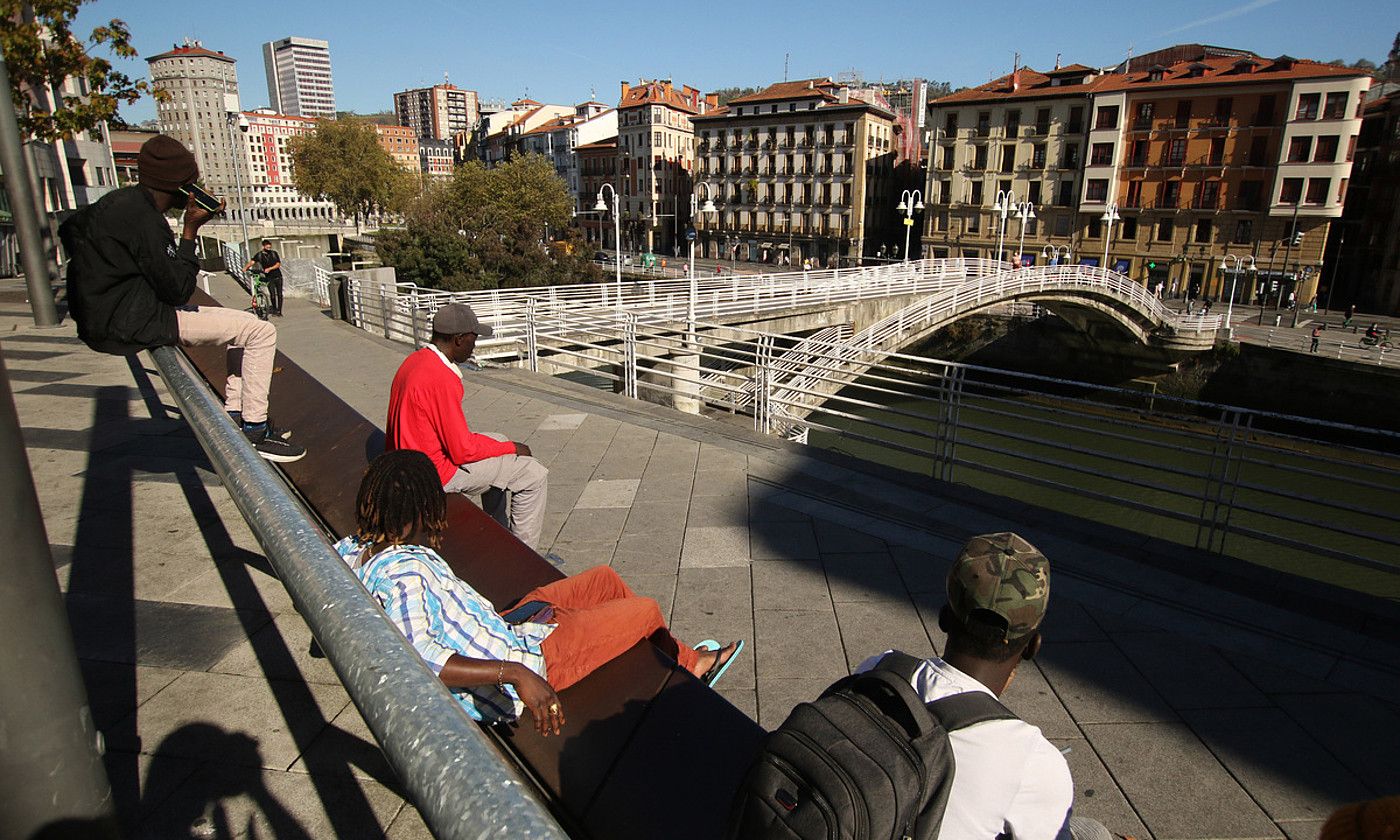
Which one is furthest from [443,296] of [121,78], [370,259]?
[370,259]

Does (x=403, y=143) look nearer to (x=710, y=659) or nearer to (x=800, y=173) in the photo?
(x=800, y=173)

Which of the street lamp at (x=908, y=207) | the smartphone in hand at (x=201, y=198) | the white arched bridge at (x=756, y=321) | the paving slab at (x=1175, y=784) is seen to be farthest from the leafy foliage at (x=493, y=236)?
the paving slab at (x=1175, y=784)

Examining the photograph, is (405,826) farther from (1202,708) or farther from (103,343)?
(1202,708)

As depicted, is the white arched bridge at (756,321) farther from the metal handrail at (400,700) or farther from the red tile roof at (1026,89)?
the red tile roof at (1026,89)

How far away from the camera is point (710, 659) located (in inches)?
135

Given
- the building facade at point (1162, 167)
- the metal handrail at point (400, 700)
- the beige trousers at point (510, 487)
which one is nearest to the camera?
the metal handrail at point (400, 700)

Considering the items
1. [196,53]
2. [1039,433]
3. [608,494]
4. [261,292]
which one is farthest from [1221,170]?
[196,53]

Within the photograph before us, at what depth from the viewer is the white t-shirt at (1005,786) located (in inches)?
62.9

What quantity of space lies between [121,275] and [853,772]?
3.37 metres

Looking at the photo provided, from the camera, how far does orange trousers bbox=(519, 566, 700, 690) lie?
8.58 ft

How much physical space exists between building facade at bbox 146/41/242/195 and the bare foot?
12318 centimetres

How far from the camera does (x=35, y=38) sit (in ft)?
48.4

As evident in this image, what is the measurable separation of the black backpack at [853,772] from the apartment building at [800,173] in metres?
61.8

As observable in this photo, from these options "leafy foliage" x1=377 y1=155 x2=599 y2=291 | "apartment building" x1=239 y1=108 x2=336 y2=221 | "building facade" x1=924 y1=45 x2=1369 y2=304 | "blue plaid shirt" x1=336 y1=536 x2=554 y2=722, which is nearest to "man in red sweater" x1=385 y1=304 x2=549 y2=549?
"blue plaid shirt" x1=336 y1=536 x2=554 y2=722
